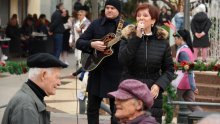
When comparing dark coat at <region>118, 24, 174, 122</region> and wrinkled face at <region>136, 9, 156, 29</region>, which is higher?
wrinkled face at <region>136, 9, 156, 29</region>

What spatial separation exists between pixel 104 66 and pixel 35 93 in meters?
3.34

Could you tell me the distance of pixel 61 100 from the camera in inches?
556

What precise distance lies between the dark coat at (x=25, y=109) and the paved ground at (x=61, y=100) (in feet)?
19.7

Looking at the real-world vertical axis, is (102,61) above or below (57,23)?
above

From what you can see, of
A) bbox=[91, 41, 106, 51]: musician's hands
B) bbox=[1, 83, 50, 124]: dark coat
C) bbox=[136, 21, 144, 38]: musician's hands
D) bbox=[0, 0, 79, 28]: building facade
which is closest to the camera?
bbox=[1, 83, 50, 124]: dark coat

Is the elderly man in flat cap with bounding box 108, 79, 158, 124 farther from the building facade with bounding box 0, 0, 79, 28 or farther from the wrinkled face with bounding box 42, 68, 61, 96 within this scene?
the building facade with bounding box 0, 0, 79, 28

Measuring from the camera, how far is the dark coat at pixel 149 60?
6.83 metres

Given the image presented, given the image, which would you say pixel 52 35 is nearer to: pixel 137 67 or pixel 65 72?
pixel 65 72

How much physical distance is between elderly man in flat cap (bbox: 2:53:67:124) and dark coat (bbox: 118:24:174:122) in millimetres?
1789

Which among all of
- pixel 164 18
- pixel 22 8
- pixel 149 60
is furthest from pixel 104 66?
pixel 22 8

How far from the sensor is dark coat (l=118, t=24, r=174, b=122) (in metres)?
6.83

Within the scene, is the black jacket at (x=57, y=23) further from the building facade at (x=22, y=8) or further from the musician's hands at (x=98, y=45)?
the musician's hands at (x=98, y=45)

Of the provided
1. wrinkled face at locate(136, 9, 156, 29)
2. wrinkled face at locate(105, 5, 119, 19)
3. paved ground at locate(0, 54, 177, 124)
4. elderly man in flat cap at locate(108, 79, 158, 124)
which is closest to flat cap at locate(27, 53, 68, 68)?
elderly man in flat cap at locate(108, 79, 158, 124)

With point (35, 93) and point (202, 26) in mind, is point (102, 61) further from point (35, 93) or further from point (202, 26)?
point (202, 26)
